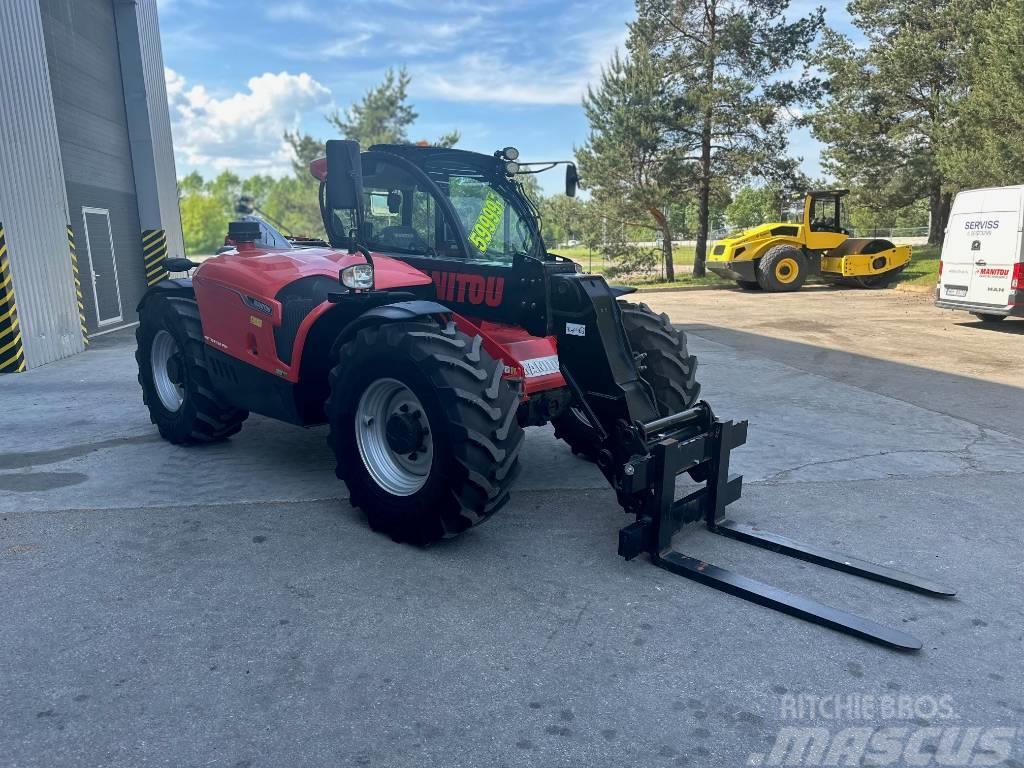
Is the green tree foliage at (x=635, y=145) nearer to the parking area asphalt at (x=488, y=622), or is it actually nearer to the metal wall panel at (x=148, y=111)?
the metal wall panel at (x=148, y=111)

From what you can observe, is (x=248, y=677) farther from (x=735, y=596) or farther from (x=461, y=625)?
(x=735, y=596)

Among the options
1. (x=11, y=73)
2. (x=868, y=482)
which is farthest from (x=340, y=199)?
(x=11, y=73)

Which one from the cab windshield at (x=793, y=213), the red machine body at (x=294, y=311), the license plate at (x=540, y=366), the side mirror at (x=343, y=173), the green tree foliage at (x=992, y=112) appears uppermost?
the green tree foliage at (x=992, y=112)

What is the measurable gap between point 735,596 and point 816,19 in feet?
88.4

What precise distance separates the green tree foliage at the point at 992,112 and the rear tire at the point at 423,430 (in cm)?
1960

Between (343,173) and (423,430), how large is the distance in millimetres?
1555

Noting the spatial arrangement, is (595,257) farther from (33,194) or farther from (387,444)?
(387,444)

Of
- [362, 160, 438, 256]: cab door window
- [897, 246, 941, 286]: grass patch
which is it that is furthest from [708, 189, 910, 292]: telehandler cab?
[362, 160, 438, 256]: cab door window

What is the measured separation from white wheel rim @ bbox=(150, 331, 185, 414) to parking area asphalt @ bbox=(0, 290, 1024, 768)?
1.40 feet

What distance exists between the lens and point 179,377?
6.23m

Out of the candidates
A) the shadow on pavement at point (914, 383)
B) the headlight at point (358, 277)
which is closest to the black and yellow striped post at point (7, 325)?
the headlight at point (358, 277)

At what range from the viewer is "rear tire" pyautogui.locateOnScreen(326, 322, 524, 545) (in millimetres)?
3863

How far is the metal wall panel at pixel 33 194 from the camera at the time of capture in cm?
1006

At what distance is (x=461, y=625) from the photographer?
341 centimetres
